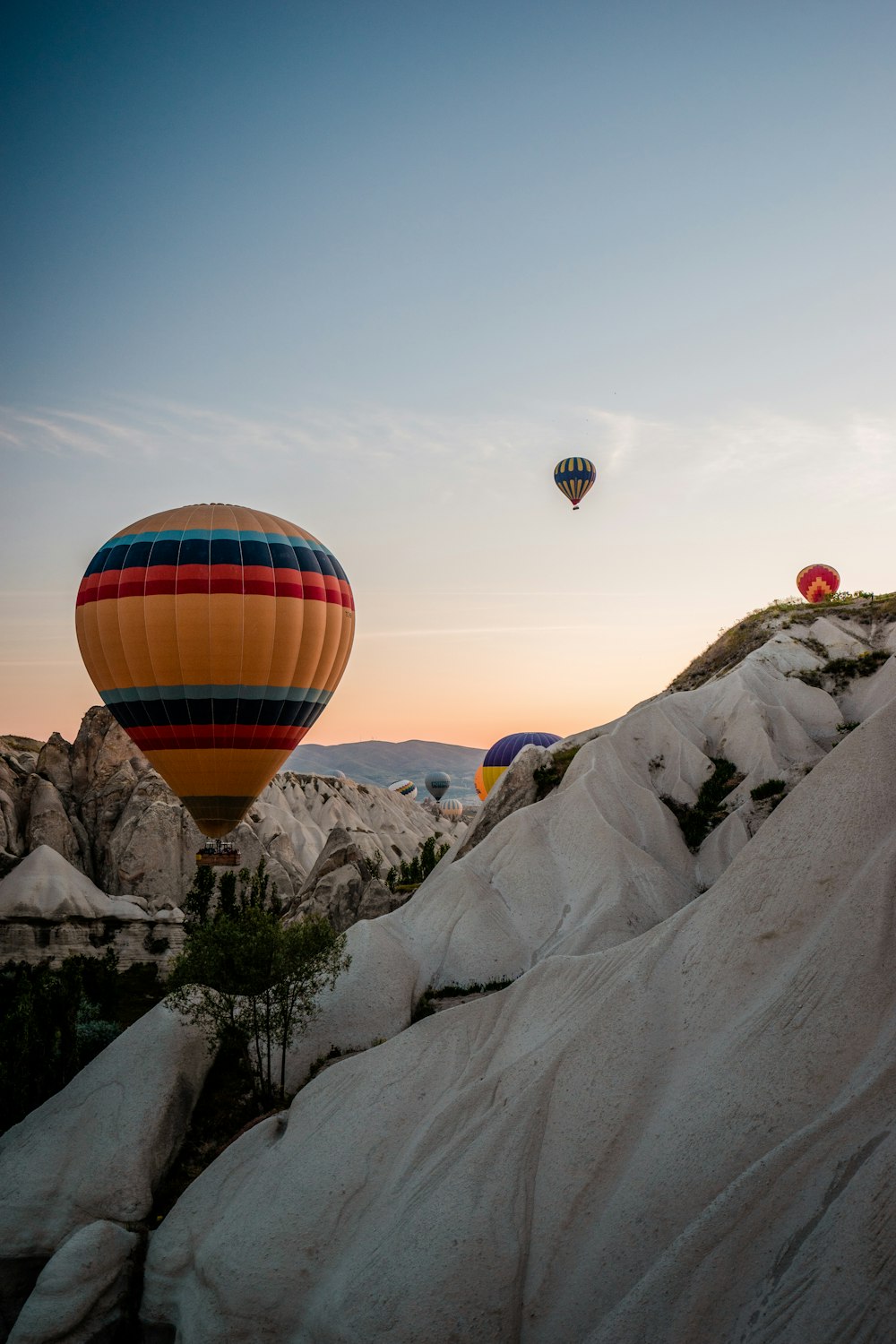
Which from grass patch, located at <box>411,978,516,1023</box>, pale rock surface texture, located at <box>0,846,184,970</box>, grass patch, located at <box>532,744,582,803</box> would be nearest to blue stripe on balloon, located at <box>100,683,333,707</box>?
grass patch, located at <box>532,744,582,803</box>

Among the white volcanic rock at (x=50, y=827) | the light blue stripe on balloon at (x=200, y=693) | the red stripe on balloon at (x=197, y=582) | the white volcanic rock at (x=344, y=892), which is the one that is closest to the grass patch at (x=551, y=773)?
the white volcanic rock at (x=344, y=892)

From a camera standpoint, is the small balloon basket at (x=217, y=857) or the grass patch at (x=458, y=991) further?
the small balloon basket at (x=217, y=857)

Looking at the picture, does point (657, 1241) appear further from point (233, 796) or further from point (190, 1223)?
point (233, 796)

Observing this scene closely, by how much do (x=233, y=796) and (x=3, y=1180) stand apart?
22.1m

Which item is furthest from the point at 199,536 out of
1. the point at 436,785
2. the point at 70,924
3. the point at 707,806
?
the point at 436,785

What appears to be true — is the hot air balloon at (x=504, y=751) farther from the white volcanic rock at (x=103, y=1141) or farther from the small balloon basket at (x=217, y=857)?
the white volcanic rock at (x=103, y=1141)

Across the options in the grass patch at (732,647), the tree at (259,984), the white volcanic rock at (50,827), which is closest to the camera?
the tree at (259,984)

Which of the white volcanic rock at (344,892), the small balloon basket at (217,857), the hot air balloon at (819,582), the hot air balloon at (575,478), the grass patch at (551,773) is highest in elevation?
the hot air balloon at (575,478)

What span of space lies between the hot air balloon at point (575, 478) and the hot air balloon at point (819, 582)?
59.6ft

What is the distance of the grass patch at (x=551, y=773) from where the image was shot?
40250 mm

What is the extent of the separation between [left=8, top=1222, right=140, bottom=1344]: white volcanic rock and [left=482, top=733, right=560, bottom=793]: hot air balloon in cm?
5997

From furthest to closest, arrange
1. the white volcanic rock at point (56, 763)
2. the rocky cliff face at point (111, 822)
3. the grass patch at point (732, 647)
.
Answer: the white volcanic rock at point (56, 763) < the rocky cliff face at point (111, 822) < the grass patch at point (732, 647)

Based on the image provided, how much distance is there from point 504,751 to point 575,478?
28.5 m

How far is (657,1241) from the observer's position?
14.2 m
